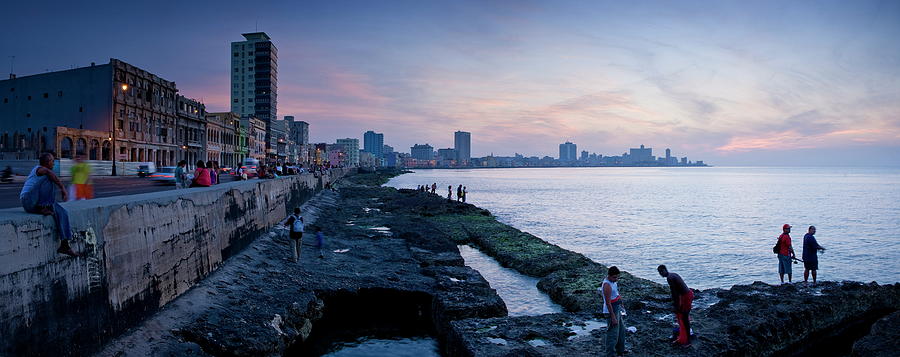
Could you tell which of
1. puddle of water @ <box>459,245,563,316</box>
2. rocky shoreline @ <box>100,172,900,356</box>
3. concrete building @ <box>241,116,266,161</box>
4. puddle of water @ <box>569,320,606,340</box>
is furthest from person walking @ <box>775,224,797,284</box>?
concrete building @ <box>241,116,266,161</box>

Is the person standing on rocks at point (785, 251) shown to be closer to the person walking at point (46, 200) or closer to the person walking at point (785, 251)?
the person walking at point (785, 251)

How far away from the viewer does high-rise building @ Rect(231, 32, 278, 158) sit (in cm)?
14812

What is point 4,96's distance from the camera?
2410 inches

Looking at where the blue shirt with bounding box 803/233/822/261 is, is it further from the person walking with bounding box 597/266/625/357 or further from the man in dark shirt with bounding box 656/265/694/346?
the person walking with bounding box 597/266/625/357

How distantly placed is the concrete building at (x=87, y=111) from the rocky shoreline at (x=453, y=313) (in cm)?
4591

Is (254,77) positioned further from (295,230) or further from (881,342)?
(881,342)

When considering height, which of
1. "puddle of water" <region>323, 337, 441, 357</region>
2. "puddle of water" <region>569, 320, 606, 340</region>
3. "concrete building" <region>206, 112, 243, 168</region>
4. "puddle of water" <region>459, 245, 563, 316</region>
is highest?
"concrete building" <region>206, 112, 243, 168</region>

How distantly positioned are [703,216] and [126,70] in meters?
67.5

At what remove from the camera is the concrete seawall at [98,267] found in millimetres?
6691

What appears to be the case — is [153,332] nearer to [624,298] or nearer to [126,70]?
[624,298]

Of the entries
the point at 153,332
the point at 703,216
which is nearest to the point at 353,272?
the point at 153,332

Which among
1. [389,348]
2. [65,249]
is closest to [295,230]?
[389,348]

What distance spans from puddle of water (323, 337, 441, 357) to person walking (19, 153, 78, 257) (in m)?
6.78

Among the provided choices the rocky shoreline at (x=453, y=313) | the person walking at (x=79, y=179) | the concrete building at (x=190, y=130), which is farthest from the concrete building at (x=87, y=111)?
the person walking at (x=79, y=179)
